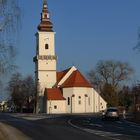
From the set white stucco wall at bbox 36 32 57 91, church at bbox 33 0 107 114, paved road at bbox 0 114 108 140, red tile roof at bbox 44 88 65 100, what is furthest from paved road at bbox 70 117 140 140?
white stucco wall at bbox 36 32 57 91

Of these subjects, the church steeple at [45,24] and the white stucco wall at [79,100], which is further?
the church steeple at [45,24]

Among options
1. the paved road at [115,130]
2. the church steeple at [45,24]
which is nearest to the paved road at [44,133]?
the paved road at [115,130]

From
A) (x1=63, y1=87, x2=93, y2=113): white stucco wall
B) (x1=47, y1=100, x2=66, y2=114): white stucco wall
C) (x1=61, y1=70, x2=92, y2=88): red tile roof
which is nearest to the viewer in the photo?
(x1=63, y1=87, x2=93, y2=113): white stucco wall

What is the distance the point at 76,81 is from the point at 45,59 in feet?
31.5


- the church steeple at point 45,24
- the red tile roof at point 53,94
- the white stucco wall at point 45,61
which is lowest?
the red tile roof at point 53,94

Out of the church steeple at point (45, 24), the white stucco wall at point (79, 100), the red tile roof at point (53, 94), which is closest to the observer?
the white stucco wall at point (79, 100)

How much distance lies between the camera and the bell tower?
128 meters

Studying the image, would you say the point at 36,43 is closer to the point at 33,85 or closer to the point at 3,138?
the point at 33,85

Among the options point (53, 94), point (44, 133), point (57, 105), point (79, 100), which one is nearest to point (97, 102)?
point (79, 100)

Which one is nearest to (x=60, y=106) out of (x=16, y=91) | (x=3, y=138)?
(x=16, y=91)

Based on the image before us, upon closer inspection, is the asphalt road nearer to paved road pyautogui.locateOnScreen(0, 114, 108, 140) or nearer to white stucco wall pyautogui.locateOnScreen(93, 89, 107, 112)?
paved road pyautogui.locateOnScreen(0, 114, 108, 140)

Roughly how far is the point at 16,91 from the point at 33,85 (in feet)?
17.3

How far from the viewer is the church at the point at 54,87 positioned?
125 meters

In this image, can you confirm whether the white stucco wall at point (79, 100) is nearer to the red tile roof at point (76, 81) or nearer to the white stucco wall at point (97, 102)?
the red tile roof at point (76, 81)
